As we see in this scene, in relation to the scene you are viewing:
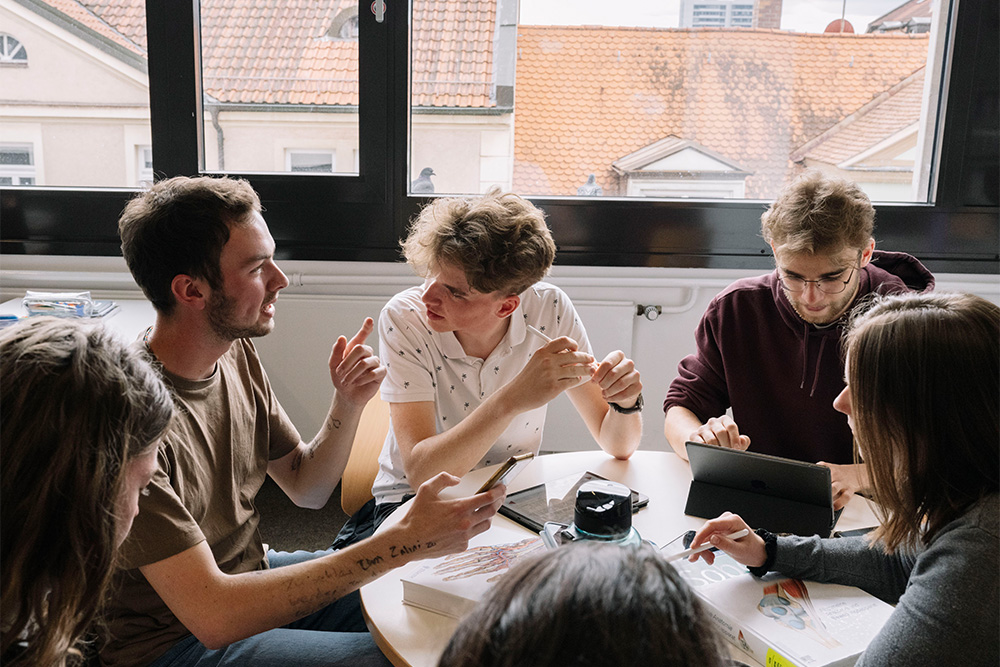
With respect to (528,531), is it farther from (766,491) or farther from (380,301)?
(380,301)

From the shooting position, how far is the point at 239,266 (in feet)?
4.61

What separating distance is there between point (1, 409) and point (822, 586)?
3.37 ft

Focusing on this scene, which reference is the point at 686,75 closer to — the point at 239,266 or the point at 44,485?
the point at 239,266

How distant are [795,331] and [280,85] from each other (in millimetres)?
1736

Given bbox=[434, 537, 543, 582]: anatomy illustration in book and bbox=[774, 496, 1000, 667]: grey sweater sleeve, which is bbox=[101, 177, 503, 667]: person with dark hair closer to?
bbox=[434, 537, 543, 582]: anatomy illustration in book

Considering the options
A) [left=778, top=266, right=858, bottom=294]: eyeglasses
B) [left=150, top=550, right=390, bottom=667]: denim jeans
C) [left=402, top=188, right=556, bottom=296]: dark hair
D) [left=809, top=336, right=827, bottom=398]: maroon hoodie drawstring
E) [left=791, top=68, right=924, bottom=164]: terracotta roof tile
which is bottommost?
[left=150, top=550, right=390, bottom=667]: denim jeans

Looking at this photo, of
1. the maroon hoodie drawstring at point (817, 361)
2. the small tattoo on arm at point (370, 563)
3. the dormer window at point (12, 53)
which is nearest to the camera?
the small tattoo on arm at point (370, 563)

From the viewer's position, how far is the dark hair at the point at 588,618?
1.51ft

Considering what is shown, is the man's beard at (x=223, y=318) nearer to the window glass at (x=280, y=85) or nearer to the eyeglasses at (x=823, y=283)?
the eyeglasses at (x=823, y=283)

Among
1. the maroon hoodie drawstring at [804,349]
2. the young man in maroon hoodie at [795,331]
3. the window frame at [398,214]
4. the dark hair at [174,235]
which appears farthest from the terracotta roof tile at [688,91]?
the dark hair at [174,235]

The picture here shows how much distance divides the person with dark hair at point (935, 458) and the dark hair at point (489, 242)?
0.73 metres

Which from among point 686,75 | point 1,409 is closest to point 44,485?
point 1,409

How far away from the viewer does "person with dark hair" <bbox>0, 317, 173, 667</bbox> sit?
77 cm

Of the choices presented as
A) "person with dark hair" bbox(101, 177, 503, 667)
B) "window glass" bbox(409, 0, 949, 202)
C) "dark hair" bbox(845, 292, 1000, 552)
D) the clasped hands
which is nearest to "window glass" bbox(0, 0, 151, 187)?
"window glass" bbox(409, 0, 949, 202)
